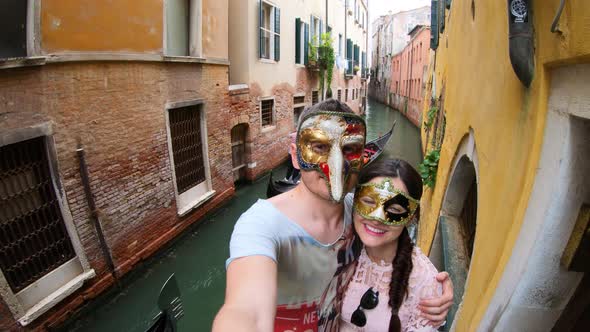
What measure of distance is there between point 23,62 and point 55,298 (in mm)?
2296

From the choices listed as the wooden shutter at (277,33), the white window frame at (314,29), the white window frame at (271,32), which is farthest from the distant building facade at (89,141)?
the white window frame at (314,29)

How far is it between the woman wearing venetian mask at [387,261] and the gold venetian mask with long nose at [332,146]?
0.14 meters

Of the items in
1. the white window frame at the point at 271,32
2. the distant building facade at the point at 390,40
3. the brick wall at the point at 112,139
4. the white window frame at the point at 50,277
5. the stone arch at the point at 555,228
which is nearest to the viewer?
the stone arch at the point at 555,228

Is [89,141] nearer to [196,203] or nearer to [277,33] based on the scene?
[196,203]

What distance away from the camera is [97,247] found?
4277mm

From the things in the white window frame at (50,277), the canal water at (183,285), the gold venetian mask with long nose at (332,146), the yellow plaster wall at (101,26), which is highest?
the yellow plaster wall at (101,26)

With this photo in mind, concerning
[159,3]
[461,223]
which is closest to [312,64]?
[159,3]

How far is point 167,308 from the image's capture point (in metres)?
3.03

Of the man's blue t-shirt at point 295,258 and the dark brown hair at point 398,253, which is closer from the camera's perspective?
the man's blue t-shirt at point 295,258

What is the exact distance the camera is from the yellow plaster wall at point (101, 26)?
3.58 metres

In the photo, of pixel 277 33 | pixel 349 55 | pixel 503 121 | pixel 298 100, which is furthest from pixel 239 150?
pixel 349 55

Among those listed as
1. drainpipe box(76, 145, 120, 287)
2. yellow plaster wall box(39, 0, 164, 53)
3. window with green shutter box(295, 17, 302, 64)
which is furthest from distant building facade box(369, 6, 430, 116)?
drainpipe box(76, 145, 120, 287)

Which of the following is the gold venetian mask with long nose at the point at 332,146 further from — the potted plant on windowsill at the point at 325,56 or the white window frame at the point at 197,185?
the potted plant on windowsill at the point at 325,56

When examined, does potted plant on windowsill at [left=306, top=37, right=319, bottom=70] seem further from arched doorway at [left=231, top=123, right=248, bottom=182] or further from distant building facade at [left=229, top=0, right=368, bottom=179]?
arched doorway at [left=231, top=123, right=248, bottom=182]
